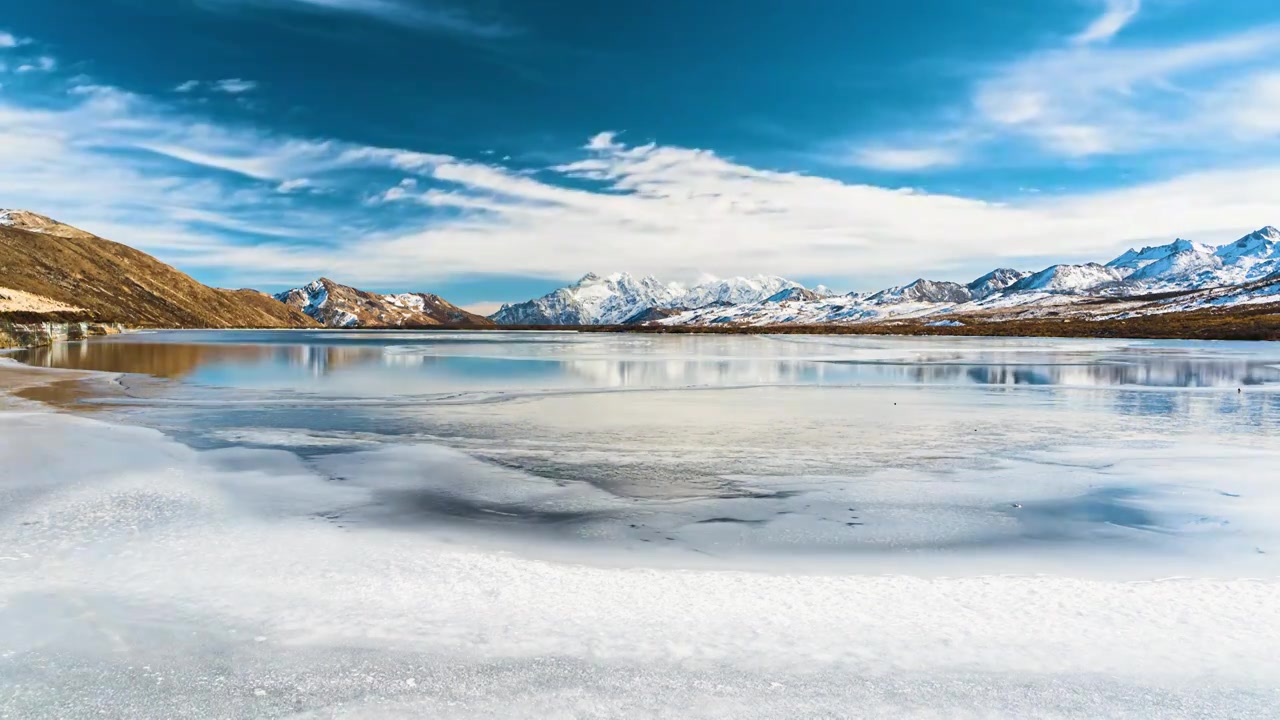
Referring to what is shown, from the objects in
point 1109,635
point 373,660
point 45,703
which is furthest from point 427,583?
point 1109,635

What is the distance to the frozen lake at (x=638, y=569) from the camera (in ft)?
17.6

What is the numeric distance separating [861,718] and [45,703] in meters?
5.44

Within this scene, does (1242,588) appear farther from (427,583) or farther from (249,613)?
(249,613)

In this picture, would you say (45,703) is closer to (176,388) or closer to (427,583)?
(427,583)

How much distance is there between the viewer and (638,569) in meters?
7.84

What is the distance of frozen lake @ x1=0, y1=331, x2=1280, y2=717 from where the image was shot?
538 centimetres

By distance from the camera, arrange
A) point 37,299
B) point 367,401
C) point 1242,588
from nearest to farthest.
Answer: point 1242,588 < point 367,401 < point 37,299

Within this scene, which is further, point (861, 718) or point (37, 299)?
point (37, 299)

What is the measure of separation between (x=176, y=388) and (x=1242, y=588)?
29.2 metres

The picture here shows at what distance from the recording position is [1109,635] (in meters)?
6.18

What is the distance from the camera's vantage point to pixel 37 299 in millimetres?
101750

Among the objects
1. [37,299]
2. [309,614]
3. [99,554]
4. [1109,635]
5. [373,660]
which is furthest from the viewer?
[37,299]

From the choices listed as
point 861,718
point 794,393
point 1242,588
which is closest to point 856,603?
point 861,718

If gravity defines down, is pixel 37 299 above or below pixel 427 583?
above
